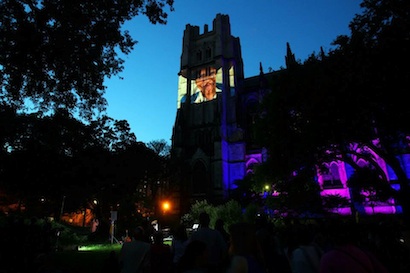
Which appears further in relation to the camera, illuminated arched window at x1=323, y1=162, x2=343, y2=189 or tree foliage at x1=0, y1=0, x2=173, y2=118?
illuminated arched window at x1=323, y1=162, x2=343, y2=189

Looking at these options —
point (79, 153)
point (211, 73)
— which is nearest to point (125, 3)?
point (79, 153)

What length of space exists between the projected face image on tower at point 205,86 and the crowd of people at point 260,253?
121 feet

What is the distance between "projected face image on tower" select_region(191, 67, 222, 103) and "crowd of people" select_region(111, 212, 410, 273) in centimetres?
3673

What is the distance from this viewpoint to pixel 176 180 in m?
36.2

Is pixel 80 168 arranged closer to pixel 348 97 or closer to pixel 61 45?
pixel 61 45

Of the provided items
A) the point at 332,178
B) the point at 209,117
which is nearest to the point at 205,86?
the point at 209,117

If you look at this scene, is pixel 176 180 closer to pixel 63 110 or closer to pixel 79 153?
pixel 79 153

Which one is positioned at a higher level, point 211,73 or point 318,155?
point 211,73

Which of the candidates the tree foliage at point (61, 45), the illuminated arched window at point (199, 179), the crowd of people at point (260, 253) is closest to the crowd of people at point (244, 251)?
the crowd of people at point (260, 253)

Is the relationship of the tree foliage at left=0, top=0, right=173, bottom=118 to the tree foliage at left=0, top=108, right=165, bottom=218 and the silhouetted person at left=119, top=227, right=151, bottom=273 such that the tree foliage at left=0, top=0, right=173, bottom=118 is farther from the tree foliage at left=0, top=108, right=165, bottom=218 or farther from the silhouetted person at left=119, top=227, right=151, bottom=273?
the tree foliage at left=0, top=108, right=165, bottom=218

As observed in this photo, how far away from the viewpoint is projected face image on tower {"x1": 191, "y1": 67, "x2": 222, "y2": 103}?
42.6m

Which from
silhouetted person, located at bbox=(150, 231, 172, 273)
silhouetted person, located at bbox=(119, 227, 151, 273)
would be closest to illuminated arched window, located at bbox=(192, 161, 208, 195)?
silhouetted person, located at bbox=(150, 231, 172, 273)

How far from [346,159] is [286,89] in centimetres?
560

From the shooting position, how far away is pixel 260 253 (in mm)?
2893
